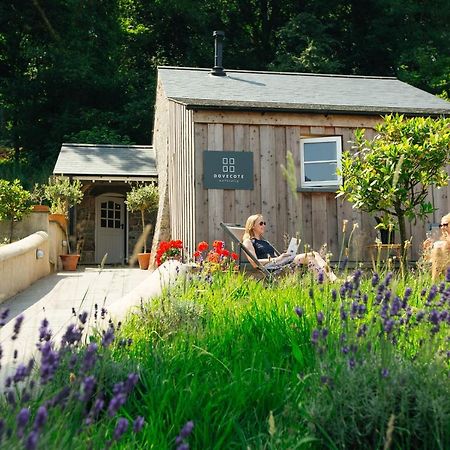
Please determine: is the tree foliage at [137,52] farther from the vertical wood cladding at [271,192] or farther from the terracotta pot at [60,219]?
the vertical wood cladding at [271,192]

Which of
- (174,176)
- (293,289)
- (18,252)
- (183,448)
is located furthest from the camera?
(174,176)

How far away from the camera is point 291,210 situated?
11773 mm

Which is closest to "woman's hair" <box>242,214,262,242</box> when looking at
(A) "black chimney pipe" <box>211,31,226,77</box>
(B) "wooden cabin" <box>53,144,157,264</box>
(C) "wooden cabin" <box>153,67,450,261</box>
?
(C) "wooden cabin" <box>153,67,450,261</box>

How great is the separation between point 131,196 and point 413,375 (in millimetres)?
14997

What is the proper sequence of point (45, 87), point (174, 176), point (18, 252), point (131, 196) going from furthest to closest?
1. point (45, 87)
2. point (131, 196)
3. point (174, 176)
4. point (18, 252)

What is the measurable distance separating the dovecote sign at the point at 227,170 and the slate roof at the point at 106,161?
21.6 ft

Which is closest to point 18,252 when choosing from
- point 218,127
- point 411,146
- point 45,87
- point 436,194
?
point 218,127

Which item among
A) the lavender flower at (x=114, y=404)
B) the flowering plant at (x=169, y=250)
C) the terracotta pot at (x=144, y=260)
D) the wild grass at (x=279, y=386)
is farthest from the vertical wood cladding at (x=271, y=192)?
the lavender flower at (x=114, y=404)

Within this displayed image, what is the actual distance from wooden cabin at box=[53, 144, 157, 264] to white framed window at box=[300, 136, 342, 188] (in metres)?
7.31

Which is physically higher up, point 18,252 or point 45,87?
point 45,87

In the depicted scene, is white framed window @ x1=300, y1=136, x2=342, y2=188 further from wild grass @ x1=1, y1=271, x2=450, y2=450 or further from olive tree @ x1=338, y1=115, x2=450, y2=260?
wild grass @ x1=1, y1=271, x2=450, y2=450

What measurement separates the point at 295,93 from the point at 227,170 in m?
3.17

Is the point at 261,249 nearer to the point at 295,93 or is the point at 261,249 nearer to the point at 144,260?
the point at 295,93

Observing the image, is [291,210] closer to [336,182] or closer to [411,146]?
[336,182]
